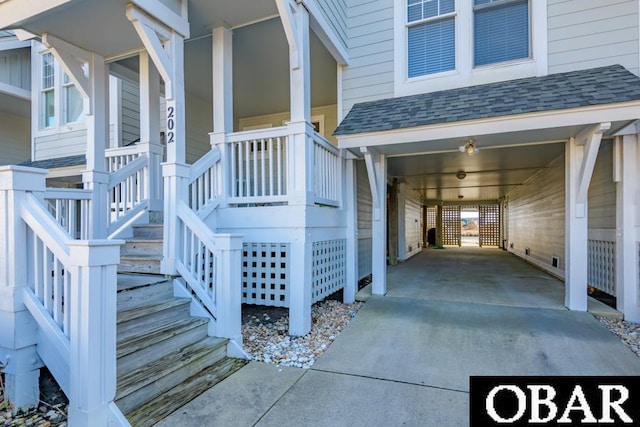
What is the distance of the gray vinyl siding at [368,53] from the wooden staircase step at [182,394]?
402 cm

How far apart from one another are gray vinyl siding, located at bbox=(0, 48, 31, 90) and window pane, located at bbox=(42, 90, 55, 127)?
32.3 inches

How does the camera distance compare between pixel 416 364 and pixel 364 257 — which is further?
pixel 364 257

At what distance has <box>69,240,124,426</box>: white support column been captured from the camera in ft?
5.98

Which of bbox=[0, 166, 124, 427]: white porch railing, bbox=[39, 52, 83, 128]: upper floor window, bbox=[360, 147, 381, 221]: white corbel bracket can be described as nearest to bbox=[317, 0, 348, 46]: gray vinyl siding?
bbox=[360, 147, 381, 221]: white corbel bracket

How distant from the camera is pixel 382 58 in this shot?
17.0 feet

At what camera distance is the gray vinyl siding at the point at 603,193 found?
4.71m

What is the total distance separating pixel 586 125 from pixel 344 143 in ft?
9.11

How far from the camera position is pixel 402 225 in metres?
9.91

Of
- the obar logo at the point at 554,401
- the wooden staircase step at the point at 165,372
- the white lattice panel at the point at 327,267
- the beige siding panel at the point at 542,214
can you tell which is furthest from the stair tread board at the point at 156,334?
the beige siding panel at the point at 542,214

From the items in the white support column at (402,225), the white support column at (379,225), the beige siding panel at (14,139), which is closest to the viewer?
the white support column at (379,225)

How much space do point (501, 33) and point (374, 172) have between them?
102 inches

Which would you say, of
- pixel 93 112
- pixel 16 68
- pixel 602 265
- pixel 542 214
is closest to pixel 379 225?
pixel 602 265

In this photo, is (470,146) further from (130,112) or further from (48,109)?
(48,109)

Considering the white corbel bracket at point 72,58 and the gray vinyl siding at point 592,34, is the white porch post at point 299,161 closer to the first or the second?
the white corbel bracket at point 72,58
